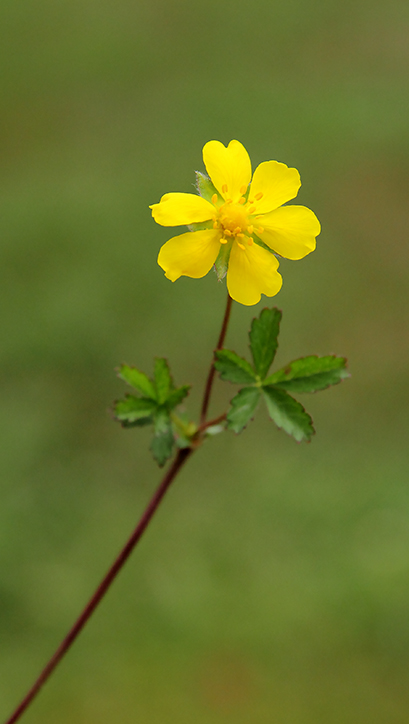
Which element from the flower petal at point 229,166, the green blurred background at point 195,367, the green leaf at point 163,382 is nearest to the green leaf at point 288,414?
the green leaf at point 163,382

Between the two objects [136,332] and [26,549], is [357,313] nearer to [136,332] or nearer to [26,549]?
[136,332]

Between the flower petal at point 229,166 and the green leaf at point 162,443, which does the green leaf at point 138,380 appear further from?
the flower petal at point 229,166

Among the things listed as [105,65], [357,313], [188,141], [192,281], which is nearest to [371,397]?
[357,313]

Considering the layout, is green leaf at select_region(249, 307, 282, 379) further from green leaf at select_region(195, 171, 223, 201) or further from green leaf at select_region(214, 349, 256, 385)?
green leaf at select_region(195, 171, 223, 201)

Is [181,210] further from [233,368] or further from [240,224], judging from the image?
[233,368]

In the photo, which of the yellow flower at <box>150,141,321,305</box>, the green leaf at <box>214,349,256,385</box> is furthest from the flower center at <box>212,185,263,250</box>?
the green leaf at <box>214,349,256,385</box>

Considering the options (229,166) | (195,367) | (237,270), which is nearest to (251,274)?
(237,270)
